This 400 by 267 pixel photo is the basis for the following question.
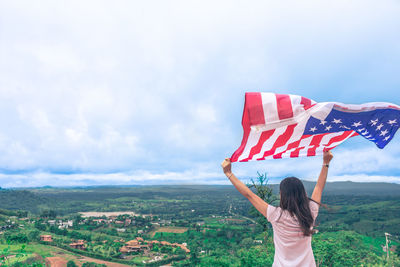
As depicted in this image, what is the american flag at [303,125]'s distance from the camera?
332 cm

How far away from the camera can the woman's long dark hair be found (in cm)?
210

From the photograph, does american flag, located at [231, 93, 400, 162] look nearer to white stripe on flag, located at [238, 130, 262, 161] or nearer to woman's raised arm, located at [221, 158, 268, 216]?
white stripe on flag, located at [238, 130, 262, 161]

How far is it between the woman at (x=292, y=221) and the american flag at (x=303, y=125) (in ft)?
3.58

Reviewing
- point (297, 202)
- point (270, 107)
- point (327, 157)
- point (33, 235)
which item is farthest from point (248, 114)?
point (33, 235)

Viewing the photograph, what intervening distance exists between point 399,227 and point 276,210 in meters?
72.1

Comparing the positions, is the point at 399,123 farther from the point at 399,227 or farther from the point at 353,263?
the point at 399,227

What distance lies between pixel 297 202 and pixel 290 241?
29 cm

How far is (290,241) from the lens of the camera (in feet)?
6.99

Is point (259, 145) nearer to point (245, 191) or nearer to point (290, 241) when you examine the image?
point (245, 191)

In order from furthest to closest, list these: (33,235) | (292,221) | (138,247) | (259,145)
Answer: (138,247) → (33,235) → (259,145) → (292,221)

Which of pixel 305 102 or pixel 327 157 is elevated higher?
pixel 305 102

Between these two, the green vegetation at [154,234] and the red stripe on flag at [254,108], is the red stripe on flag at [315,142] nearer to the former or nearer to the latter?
the red stripe on flag at [254,108]

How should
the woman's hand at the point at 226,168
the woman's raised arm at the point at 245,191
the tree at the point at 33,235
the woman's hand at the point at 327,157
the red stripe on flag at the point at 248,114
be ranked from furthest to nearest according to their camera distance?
the tree at the point at 33,235 < the red stripe on flag at the point at 248,114 < the woman's hand at the point at 327,157 < the woman's hand at the point at 226,168 < the woman's raised arm at the point at 245,191

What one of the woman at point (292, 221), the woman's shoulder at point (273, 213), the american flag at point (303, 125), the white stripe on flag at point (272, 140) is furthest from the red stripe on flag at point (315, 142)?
→ the woman's shoulder at point (273, 213)
